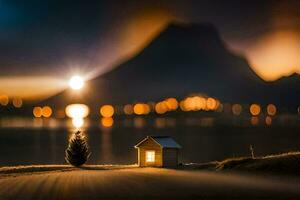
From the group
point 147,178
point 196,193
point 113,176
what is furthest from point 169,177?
point 196,193

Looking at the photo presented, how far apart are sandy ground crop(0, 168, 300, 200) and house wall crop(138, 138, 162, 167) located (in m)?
11.7

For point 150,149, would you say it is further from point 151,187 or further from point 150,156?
point 151,187

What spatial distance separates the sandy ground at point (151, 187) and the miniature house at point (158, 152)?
11.5m

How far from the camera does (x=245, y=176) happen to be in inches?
1501

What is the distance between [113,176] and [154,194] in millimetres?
11439

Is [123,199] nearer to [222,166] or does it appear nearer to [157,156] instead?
[222,166]

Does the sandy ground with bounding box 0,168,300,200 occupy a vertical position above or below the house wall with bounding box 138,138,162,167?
below

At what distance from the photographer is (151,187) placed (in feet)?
102

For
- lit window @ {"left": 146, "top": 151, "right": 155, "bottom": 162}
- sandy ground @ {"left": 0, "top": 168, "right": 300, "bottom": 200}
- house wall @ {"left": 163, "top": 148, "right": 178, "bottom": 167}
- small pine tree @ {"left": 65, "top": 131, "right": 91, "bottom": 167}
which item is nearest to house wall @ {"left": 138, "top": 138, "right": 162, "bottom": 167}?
lit window @ {"left": 146, "top": 151, "right": 155, "bottom": 162}

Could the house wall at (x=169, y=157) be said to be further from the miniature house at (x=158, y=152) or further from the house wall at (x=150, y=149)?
the house wall at (x=150, y=149)

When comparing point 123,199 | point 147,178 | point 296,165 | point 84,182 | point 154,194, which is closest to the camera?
point 123,199

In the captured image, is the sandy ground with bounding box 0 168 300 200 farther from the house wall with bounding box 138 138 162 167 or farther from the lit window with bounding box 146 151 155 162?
the lit window with bounding box 146 151 155 162

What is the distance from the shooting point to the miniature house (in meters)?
50.5

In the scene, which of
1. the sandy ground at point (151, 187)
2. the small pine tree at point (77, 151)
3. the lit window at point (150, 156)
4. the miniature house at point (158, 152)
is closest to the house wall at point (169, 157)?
the miniature house at point (158, 152)
